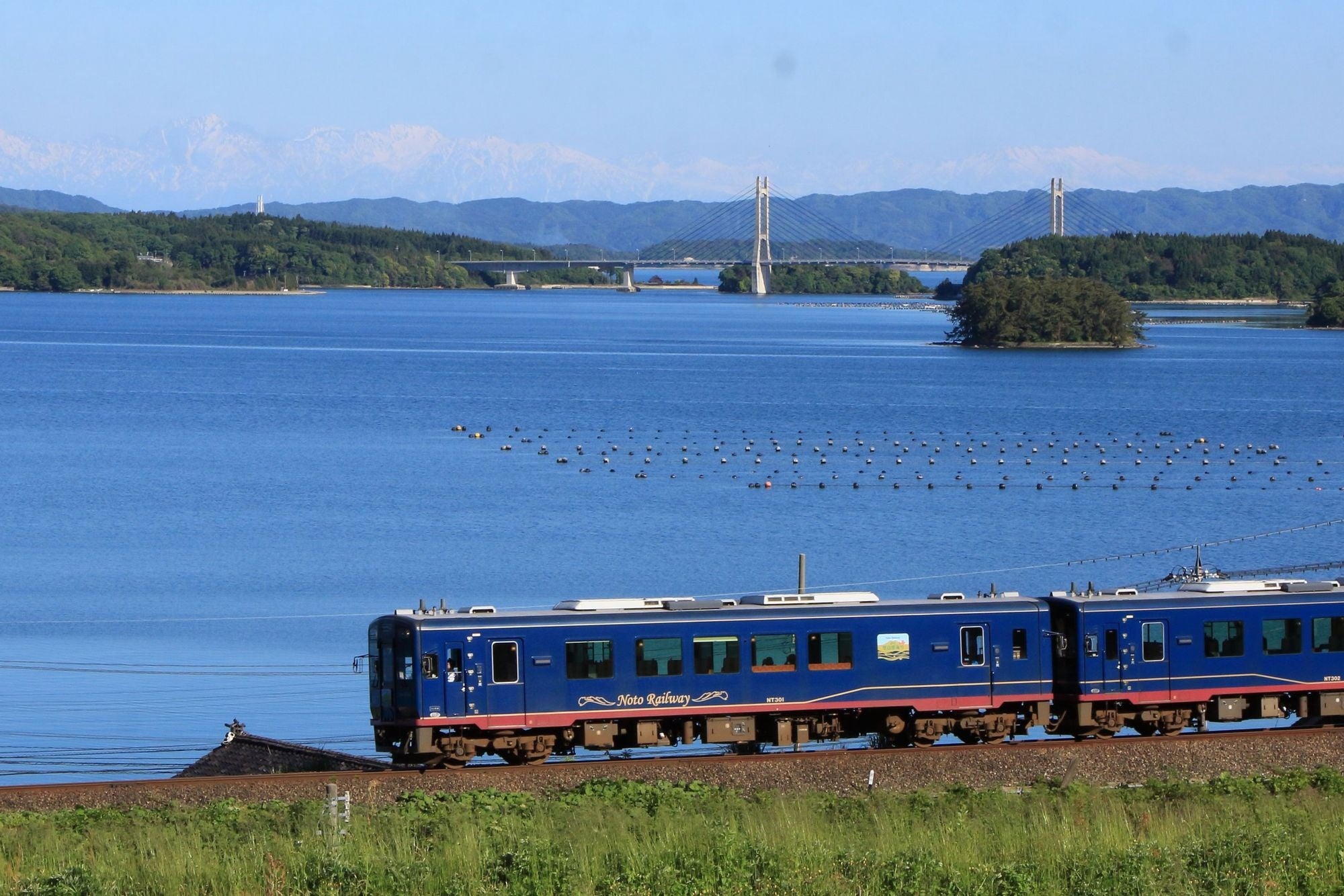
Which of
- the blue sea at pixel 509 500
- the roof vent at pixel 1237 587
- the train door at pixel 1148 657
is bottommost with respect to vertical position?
the blue sea at pixel 509 500

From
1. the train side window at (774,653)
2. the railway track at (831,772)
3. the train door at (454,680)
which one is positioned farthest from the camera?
the train side window at (774,653)

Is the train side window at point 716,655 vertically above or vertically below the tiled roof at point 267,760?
above

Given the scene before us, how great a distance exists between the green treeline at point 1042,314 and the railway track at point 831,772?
129 metres

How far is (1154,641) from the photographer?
79.3 feet

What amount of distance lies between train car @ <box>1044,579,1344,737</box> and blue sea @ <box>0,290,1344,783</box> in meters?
10.7

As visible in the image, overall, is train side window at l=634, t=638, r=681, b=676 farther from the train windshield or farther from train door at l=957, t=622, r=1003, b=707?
train door at l=957, t=622, r=1003, b=707

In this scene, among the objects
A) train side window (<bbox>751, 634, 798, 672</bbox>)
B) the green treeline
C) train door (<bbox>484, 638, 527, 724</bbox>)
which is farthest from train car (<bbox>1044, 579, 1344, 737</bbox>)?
the green treeline

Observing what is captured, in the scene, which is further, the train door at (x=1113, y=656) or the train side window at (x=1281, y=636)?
the train side window at (x=1281, y=636)

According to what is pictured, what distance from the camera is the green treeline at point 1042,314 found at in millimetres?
149750

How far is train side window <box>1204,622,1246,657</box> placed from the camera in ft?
80.3

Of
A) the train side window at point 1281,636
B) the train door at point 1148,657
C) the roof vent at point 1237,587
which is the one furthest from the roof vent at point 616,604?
the train side window at point 1281,636

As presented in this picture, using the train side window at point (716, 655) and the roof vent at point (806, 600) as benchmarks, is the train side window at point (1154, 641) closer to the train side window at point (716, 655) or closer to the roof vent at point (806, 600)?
the roof vent at point (806, 600)

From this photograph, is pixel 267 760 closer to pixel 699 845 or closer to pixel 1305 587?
pixel 699 845

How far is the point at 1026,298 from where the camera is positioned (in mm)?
149625
